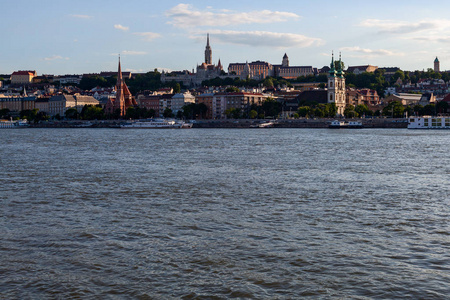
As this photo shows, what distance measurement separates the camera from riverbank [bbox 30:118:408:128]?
8269 centimetres

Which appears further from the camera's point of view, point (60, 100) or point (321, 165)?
point (60, 100)

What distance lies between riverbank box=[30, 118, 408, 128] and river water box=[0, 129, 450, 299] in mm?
66721

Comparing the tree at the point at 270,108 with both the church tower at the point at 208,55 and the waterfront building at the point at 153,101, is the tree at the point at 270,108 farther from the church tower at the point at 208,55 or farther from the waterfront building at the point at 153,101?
the church tower at the point at 208,55

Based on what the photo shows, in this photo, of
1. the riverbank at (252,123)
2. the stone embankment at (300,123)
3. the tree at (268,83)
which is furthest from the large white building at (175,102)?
the tree at (268,83)

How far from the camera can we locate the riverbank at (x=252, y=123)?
271 ft

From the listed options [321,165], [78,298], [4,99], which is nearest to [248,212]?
[78,298]

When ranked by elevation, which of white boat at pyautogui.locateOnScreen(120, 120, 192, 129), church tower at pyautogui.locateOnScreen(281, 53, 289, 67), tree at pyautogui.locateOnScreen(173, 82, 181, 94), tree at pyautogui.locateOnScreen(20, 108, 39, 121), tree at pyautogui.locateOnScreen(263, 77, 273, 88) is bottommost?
white boat at pyautogui.locateOnScreen(120, 120, 192, 129)

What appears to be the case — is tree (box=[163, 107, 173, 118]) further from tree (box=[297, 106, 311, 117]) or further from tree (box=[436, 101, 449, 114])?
tree (box=[436, 101, 449, 114])

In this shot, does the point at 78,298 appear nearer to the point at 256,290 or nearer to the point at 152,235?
the point at 256,290

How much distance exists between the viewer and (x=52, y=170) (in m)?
21.0

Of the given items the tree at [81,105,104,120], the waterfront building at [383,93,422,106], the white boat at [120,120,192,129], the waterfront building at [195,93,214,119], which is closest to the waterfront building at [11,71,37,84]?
the tree at [81,105,104,120]

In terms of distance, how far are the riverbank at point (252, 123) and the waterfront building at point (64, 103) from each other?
11.4 meters

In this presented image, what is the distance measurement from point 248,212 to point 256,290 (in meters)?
4.64

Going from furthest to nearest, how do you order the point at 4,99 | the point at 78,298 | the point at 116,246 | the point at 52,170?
the point at 4,99, the point at 52,170, the point at 116,246, the point at 78,298
